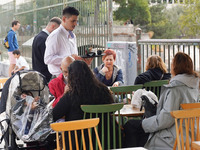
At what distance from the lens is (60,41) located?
625 centimetres

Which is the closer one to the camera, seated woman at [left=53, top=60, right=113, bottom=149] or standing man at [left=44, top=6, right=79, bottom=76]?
seated woman at [left=53, top=60, right=113, bottom=149]

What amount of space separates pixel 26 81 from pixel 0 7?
60.5ft

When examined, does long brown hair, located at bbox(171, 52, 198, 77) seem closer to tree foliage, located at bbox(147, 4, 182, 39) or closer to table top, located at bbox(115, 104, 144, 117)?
table top, located at bbox(115, 104, 144, 117)

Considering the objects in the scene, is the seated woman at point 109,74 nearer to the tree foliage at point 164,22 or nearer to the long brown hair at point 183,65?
the long brown hair at point 183,65

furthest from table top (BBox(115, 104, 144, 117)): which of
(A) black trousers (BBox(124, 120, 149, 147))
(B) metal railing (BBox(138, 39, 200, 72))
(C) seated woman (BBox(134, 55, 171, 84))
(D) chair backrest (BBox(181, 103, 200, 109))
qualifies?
(B) metal railing (BBox(138, 39, 200, 72))

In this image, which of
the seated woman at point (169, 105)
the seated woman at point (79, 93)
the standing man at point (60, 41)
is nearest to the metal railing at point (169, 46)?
the standing man at point (60, 41)

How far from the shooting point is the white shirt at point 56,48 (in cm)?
619

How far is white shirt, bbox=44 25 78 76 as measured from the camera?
6188 mm

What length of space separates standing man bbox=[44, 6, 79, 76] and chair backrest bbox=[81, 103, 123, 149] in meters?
1.95

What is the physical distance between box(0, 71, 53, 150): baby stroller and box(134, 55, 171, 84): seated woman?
5.79 feet

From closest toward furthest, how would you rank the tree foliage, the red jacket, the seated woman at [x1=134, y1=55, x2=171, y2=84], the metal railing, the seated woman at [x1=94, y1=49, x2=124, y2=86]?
the red jacket → the seated woman at [x1=134, y1=55, x2=171, y2=84] → the seated woman at [x1=94, y1=49, x2=124, y2=86] → the metal railing → the tree foliage

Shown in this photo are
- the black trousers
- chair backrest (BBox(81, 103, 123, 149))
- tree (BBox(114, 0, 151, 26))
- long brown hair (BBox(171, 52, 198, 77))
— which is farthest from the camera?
tree (BBox(114, 0, 151, 26))

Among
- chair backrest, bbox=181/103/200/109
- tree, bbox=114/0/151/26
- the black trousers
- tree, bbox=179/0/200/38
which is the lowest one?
the black trousers

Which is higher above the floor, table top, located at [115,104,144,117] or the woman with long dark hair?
the woman with long dark hair
